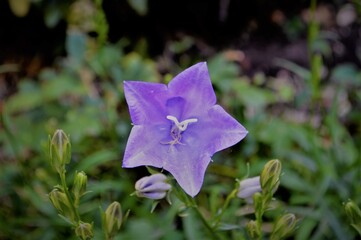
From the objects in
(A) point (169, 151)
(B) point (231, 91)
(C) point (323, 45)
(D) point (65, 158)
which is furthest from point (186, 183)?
(C) point (323, 45)

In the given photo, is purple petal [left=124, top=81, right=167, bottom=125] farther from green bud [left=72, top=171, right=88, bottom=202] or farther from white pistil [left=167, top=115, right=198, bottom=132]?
green bud [left=72, top=171, right=88, bottom=202]

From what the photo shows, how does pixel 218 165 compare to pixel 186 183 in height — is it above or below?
below

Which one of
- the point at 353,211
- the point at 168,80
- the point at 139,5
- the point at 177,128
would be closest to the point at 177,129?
the point at 177,128

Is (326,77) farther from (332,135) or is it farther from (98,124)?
(98,124)

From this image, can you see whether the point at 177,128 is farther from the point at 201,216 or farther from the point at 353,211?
the point at 353,211

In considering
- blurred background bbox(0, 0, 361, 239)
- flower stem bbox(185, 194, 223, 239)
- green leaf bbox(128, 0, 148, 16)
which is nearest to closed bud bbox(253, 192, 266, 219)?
flower stem bbox(185, 194, 223, 239)
